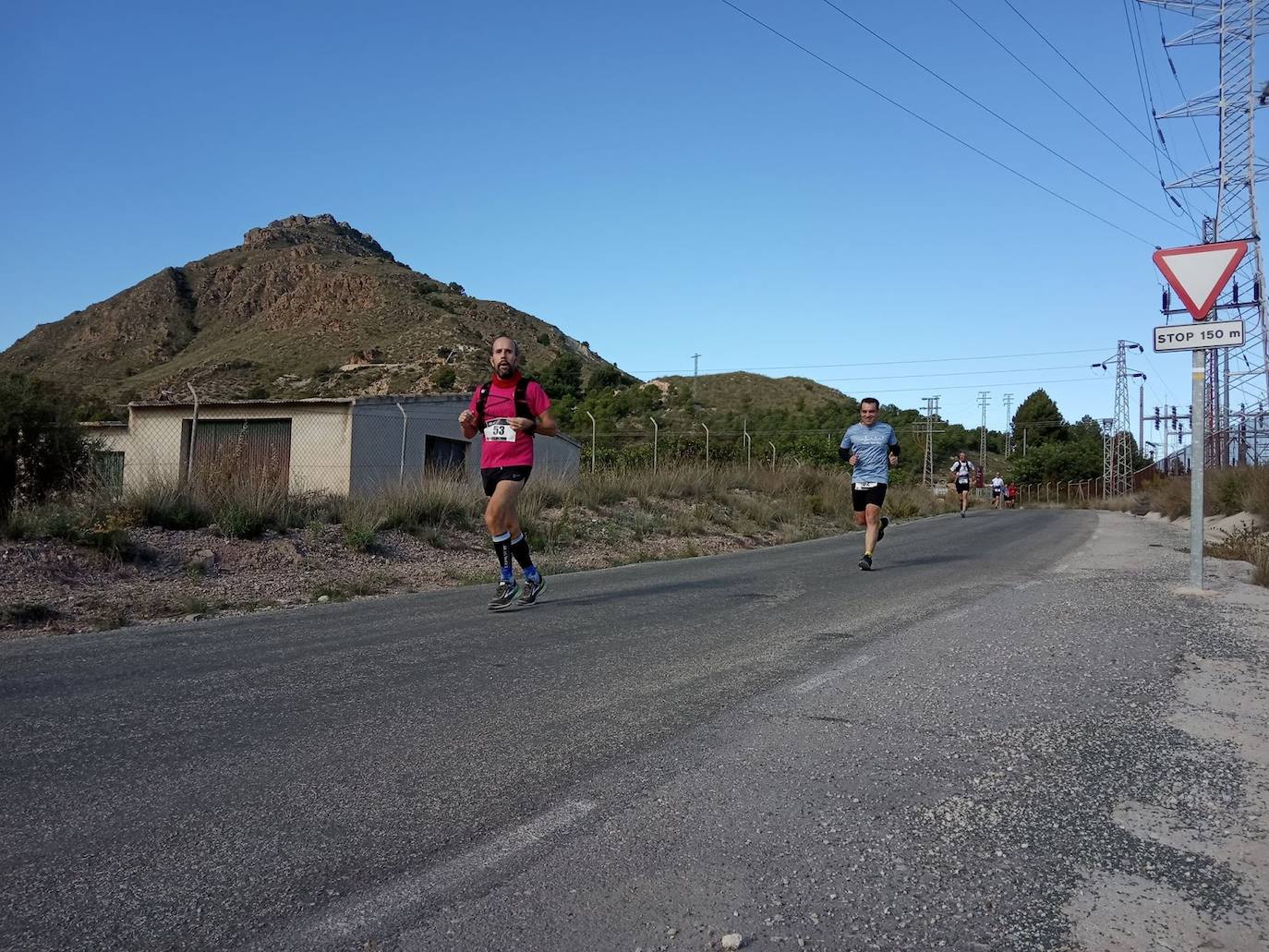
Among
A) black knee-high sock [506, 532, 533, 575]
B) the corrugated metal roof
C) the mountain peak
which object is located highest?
the mountain peak

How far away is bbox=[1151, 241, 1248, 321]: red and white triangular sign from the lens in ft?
27.6

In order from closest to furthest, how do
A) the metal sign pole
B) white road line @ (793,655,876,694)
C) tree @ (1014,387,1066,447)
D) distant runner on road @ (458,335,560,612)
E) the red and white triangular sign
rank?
white road line @ (793,655,876,694)
distant runner on road @ (458,335,560,612)
the metal sign pole
the red and white triangular sign
tree @ (1014,387,1066,447)

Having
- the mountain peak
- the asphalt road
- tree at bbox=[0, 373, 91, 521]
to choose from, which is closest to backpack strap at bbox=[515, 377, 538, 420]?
the asphalt road

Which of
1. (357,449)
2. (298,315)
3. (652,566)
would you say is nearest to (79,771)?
(652,566)

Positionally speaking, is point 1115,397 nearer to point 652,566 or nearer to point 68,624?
point 652,566

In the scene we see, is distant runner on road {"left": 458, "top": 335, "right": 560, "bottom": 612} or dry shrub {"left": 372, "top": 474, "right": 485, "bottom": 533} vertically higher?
distant runner on road {"left": 458, "top": 335, "right": 560, "bottom": 612}

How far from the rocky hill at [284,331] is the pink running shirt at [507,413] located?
137 ft

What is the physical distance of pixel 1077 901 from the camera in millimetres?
2479

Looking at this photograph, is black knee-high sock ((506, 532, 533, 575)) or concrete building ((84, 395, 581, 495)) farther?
concrete building ((84, 395, 581, 495))

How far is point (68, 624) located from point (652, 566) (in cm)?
624

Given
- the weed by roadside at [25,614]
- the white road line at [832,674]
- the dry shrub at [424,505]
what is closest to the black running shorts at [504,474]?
the white road line at [832,674]

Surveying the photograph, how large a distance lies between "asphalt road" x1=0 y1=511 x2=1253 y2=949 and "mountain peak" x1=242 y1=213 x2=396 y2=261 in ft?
283

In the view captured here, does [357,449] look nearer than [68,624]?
No

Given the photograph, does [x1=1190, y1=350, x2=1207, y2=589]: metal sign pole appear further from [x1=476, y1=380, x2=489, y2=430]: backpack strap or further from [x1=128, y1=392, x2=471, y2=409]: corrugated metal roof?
[x1=128, y1=392, x2=471, y2=409]: corrugated metal roof
